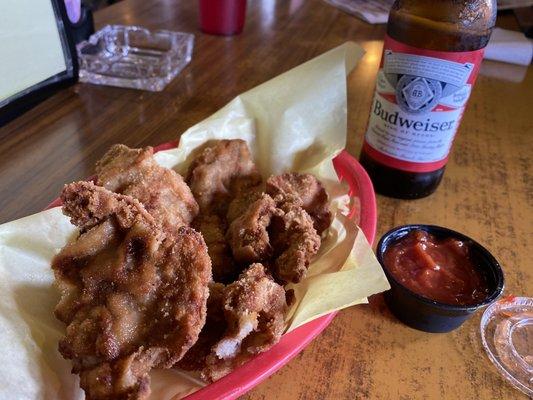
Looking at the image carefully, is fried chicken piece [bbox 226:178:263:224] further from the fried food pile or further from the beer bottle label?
the beer bottle label

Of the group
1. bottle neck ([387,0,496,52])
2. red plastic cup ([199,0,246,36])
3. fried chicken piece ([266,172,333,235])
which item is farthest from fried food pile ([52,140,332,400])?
red plastic cup ([199,0,246,36])

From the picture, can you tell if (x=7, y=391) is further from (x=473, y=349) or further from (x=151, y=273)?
(x=473, y=349)

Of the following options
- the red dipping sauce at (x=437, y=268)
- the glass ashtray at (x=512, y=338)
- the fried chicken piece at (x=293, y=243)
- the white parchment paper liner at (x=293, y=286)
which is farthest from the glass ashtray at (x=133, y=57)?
the glass ashtray at (x=512, y=338)

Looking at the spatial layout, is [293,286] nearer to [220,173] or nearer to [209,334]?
[209,334]

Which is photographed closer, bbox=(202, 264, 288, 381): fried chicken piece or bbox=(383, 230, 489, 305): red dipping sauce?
bbox=(202, 264, 288, 381): fried chicken piece

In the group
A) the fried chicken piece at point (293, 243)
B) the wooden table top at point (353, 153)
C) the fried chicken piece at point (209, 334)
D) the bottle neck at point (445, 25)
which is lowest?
the wooden table top at point (353, 153)

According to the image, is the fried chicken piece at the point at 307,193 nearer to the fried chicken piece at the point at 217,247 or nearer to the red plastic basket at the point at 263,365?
the fried chicken piece at the point at 217,247

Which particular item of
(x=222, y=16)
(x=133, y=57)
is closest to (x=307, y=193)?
(x=133, y=57)
